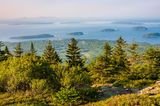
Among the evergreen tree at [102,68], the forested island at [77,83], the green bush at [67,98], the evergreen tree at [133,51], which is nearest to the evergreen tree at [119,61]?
the forested island at [77,83]

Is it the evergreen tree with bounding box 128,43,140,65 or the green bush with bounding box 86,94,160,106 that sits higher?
the green bush with bounding box 86,94,160,106

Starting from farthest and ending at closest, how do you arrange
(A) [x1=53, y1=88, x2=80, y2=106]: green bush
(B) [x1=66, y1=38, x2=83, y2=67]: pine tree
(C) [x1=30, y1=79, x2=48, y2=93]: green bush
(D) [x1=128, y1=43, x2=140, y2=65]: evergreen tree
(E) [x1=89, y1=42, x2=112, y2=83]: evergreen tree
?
(D) [x1=128, y1=43, x2=140, y2=65]: evergreen tree
(B) [x1=66, y1=38, x2=83, y2=67]: pine tree
(E) [x1=89, y1=42, x2=112, y2=83]: evergreen tree
(C) [x1=30, y1=79, x2=48, y2=93]: green bush
(A) [x1=53, y1=88, x2=80, y2=106]: green bush

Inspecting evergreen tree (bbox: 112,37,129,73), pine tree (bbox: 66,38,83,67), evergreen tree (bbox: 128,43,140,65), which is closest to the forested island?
evergreen tree (bbox: 112,37,129,73)

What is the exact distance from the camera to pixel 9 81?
179 ft

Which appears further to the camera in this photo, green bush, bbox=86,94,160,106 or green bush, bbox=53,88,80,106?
green bush, bbox=53,88,80,106

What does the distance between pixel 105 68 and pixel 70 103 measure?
24.2 m

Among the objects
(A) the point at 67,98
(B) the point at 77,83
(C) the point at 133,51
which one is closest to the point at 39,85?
(B) the point at 77,83

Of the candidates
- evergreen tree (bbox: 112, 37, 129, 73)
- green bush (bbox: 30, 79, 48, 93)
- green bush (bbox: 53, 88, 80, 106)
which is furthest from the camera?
evergreen tree (bbox: 112, 37, 129, 73)

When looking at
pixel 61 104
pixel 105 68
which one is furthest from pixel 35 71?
pixel 105 68

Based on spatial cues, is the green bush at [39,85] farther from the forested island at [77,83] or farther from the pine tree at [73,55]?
the pine tree at [73,55]

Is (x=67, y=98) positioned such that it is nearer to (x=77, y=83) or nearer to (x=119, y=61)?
(x=77, y=83)

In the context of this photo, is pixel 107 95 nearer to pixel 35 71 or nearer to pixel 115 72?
pixel 35 71

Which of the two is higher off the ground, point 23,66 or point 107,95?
point 23,66

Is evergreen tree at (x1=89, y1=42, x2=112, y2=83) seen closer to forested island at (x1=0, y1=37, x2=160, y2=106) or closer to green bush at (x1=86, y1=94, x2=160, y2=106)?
forested island at (x1=0, y1=37, x2=160, y2=106)
